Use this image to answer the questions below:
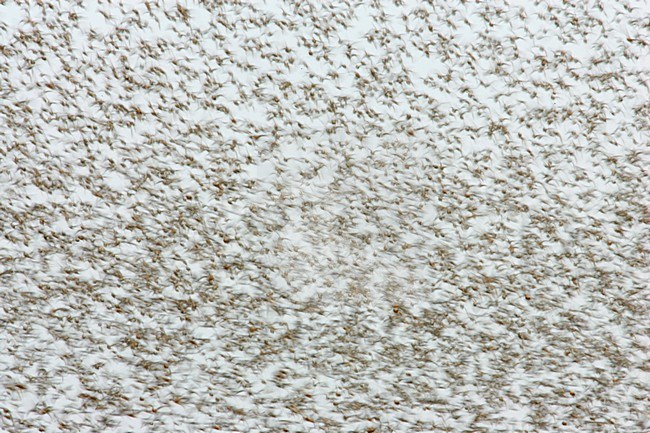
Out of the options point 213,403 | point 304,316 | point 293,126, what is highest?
point 293,126

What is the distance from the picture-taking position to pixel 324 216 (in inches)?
113

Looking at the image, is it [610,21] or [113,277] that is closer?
Result: [113,277]

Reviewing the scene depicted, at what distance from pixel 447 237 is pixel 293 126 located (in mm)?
920

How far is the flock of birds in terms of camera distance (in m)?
2.77

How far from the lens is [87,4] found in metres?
2.87

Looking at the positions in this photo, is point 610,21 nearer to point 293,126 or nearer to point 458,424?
point 293,126

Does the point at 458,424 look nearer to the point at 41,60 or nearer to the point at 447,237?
the point at 447,237

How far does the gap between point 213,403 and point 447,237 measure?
1.35m

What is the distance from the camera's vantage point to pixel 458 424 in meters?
2.79

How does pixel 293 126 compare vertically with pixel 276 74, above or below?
below

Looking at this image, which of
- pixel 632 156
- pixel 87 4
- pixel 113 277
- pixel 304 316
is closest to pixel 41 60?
pixel 87 4

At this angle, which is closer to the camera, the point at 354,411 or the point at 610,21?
the point at 354,411

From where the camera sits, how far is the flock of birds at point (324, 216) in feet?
9.07

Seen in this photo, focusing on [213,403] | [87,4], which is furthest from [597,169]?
[87,4]
